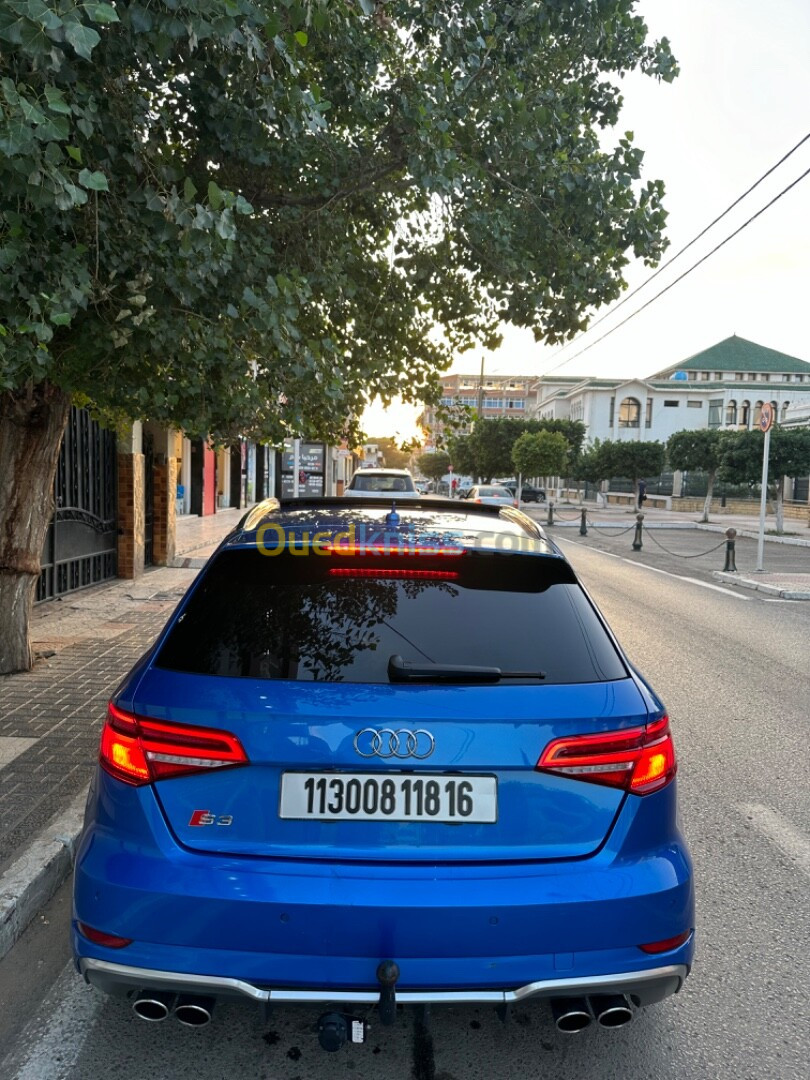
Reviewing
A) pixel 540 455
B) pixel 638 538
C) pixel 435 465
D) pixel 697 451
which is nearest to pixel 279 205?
pixel 638 538

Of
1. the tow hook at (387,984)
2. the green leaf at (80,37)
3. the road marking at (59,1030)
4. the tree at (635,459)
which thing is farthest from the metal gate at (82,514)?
the tree at (635,459)

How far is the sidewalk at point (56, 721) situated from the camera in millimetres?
3432

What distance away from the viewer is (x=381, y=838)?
6.81 ft

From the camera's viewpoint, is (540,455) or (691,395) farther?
(691,395)

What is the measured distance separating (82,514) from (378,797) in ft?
32.1

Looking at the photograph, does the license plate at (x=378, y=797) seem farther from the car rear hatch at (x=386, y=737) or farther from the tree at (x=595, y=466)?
the tree at (x=595, y=466)

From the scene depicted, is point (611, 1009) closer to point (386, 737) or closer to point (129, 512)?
point (386, 737)

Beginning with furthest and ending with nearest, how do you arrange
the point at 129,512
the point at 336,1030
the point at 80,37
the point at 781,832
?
the point at 129,512 < the point at 781,832 < the point at 80,37 < the point at 336,1030

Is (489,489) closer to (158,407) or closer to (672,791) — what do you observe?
(158,407)

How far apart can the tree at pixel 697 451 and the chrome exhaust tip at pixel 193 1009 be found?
41.6m

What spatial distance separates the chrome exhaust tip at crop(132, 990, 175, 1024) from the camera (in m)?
2.09

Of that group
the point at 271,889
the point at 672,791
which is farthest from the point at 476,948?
the point at 672,791

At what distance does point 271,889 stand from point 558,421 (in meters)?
73.2

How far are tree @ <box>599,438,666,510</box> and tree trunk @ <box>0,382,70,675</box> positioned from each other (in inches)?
1776
